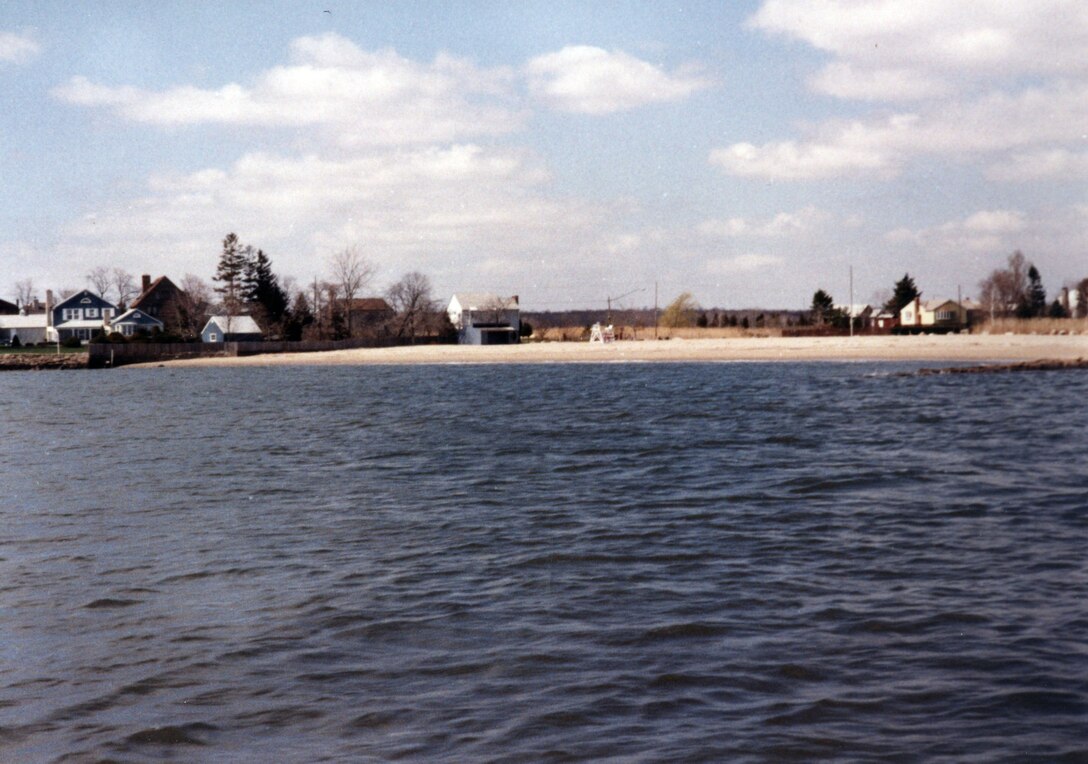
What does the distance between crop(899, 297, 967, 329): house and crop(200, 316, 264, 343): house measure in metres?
80.3

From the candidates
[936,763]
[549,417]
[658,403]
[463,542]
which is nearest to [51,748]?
[936,763]

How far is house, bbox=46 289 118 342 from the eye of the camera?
431 feet

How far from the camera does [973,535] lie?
1274 centimetres

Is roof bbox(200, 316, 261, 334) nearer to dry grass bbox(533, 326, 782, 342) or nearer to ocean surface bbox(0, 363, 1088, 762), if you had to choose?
dry grass bbox(533, 326, 782, 342)

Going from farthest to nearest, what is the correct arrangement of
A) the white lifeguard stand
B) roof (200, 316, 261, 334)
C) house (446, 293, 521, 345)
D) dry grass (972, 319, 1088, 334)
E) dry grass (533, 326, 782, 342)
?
house (446, 293, 521, 345), roof (200, 316, 261, 334), dry grass (533, 326, 782, 342), the white lifeguard stand, dry grass (972, 319, 1088, 334)

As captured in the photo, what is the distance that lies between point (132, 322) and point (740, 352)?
250ft

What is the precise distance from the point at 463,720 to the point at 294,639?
2.48 m

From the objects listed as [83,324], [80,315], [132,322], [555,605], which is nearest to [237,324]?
[132,322]

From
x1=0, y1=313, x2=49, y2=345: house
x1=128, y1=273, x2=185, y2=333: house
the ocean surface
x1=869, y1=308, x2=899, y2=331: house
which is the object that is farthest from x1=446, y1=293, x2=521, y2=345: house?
the ocean surface

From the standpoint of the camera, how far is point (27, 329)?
5472 inches

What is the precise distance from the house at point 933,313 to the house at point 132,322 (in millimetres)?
93254

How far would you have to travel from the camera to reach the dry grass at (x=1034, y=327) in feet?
284

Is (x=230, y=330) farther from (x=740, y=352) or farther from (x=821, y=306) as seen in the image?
(x=821, y=306)

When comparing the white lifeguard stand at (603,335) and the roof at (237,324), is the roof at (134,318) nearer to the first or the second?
the roof at (237,324)
